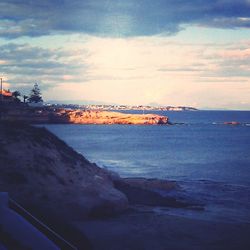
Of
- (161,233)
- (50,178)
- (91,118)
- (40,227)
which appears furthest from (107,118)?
(40,227)

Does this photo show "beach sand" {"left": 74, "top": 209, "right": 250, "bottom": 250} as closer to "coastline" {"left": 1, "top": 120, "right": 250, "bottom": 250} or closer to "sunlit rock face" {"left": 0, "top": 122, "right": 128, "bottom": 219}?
"coastline" {"left": 1, "top": 120, "right": 250, "bottom": 250}

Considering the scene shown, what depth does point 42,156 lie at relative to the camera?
2375 cm

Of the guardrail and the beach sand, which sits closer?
the guardrail

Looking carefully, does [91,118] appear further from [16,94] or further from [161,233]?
[161,233]

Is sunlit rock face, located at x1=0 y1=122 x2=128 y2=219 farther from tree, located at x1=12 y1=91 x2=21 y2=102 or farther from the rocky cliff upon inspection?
the rocky cliff

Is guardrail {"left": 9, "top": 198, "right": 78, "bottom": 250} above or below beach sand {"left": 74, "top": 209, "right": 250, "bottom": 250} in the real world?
above

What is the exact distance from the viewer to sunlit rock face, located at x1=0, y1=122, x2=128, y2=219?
2059 cm

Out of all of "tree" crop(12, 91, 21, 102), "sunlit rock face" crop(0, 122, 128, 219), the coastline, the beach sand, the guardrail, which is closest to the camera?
the guardrail

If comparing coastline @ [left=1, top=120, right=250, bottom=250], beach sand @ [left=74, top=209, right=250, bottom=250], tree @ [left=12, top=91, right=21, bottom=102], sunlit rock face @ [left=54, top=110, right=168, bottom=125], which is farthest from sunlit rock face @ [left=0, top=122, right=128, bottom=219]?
sunlit rock face @ [left=54, top=110, right=168, bottom=125]

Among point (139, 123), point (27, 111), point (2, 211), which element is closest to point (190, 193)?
point (2, 211)

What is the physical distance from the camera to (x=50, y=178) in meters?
22.2

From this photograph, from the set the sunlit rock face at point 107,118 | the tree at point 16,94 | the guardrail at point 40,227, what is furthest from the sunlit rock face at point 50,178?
the sunlit rock face at point 107,118

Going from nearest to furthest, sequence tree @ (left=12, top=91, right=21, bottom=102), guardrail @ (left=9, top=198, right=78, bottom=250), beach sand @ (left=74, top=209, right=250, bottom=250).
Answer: guardrail @ (left=9, top=198, right=78, bottom=250)
beach sand @ (left=74, top=209, right=250, bottom=250)
tree @ (left=12, top=91, right=21, bottom=102)

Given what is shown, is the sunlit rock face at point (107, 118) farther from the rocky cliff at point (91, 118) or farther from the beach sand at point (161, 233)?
the beach sand at point (161, 233)
